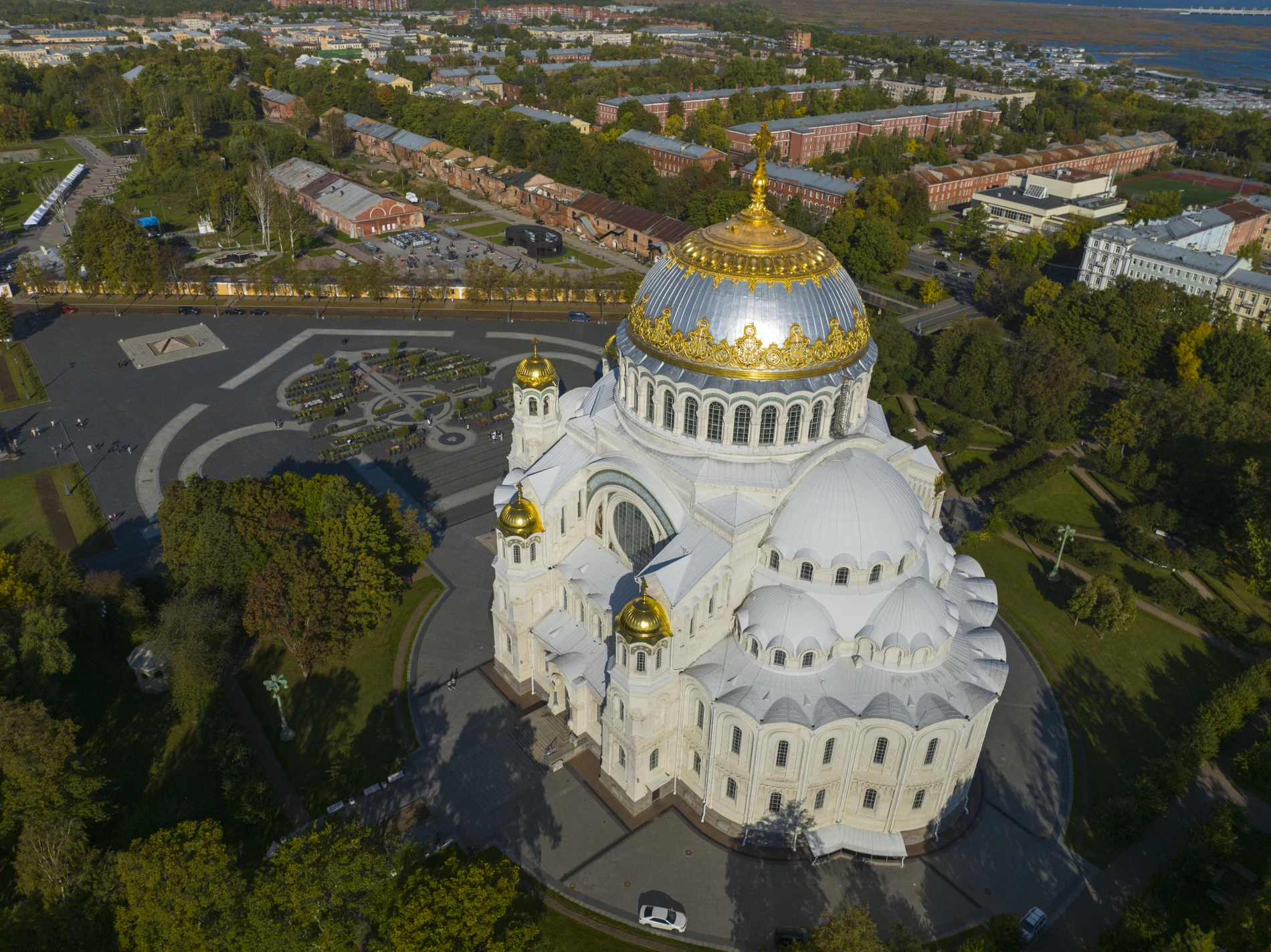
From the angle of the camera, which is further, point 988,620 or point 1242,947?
point 988,620

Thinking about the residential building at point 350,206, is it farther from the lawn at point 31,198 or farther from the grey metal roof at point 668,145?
the grey metal roof at point 668,145

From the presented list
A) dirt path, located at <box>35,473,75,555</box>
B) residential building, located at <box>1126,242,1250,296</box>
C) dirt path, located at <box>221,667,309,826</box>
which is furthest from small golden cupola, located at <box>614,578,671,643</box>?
residential building, located at <box>1126,242,1250,296</box>

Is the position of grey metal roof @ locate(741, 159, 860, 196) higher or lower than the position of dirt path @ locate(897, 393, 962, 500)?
higher

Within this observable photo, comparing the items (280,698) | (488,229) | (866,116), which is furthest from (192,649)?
(866,116)

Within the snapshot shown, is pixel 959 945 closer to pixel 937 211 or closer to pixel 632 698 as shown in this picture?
pixel 632 698

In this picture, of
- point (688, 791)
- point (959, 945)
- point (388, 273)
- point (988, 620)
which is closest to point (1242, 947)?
point (959, 945)

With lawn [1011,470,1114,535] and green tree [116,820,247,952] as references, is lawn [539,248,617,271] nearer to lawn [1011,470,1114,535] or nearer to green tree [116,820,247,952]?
lawn [1011,470,1114,535]

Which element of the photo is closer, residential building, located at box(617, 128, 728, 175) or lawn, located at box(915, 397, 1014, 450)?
lawn, located at box(915, 397, 1014, 450)
